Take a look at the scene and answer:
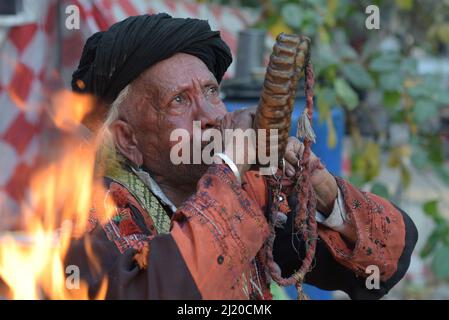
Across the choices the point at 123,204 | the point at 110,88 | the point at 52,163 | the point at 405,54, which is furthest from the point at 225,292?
the point at 405,54

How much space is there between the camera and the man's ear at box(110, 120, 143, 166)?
2082 millimetres

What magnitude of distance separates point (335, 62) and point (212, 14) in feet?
5.92

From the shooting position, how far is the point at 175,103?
6.50ft

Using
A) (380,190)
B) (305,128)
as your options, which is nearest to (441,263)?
(380,190)

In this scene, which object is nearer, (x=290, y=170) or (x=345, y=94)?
(x=290, y=170)

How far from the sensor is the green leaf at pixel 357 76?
436 cm

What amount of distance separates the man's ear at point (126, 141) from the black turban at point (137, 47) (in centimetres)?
8

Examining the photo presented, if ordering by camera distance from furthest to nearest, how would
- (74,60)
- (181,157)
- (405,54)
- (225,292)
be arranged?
(405,54) → (74,60) → (181,157) → (225,292)

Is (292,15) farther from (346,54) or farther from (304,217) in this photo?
(304,217)

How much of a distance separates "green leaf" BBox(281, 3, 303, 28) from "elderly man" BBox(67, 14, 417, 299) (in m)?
2.17

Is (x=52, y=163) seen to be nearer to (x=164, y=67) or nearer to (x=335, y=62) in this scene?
(x=335, y=62)

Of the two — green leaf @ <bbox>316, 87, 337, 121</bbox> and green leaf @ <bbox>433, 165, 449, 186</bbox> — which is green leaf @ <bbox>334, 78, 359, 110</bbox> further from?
green leaf @ <bbox>433, 165, 449, 186</bbox>

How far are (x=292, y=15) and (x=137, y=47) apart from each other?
2.47 meters

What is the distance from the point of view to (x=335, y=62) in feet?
14.0
